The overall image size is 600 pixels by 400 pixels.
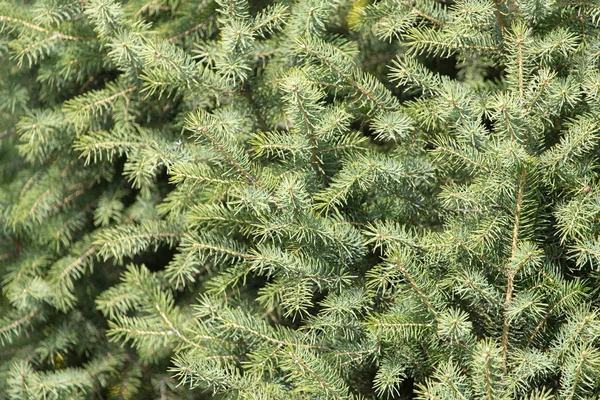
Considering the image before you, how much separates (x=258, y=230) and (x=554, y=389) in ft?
1.31

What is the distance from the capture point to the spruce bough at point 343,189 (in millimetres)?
654

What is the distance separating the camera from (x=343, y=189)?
71 cm

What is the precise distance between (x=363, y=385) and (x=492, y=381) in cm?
22

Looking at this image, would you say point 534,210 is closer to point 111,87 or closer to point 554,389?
point 554,389

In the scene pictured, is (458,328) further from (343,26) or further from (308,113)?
(343,26)

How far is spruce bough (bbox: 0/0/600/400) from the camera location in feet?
2.15

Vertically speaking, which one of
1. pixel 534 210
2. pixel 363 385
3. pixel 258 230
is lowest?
pixel 363 385

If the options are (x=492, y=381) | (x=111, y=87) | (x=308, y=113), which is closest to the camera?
(x=492, y=381)

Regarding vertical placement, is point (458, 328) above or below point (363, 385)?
above

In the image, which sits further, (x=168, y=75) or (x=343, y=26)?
(x=343, y=26)

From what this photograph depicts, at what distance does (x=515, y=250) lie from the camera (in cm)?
65

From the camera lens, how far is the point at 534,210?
659 mm

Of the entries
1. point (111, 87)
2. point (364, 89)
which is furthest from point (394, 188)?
point (111, 87)

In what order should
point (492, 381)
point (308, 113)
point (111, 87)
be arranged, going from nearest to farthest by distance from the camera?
point (492, 381)
point (308, 113)
point (111, 87)
